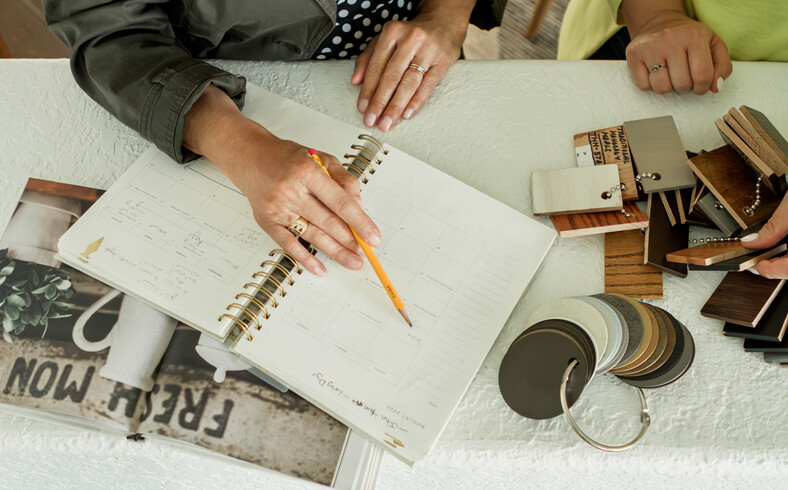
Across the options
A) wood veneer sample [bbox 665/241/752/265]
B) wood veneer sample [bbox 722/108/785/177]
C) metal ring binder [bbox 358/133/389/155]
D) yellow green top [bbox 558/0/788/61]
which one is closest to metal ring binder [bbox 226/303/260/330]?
metal ring binder [bbox 358/133/389/155]

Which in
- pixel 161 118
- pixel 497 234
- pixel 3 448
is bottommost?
pixel 3 448

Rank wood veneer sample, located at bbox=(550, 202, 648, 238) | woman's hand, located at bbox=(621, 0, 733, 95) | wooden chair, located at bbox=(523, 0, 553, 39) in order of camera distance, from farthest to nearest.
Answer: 1. wooden chair, located at bbox=(523, 0, 553, 39)
2. woman's hand, located at bbox=(621, 0, 733, 95)
3. wood veneer sample, located at bbox=(550, 202, 648, 238)

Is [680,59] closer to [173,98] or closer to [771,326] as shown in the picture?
[771,326]

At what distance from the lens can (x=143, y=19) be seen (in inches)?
25.2

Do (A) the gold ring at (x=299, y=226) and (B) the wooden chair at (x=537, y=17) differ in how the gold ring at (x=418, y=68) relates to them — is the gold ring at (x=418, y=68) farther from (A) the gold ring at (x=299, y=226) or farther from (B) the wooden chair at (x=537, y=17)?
(B) the wooden chair at (x=537, y=17)

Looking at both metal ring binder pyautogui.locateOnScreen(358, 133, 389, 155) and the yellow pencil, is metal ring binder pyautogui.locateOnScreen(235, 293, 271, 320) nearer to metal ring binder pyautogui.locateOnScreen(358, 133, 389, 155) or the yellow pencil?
the yellow pencil

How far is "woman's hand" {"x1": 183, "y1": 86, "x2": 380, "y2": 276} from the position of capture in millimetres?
577

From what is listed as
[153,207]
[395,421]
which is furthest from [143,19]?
[395,421]

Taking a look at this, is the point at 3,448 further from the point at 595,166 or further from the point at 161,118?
the point at 595,166

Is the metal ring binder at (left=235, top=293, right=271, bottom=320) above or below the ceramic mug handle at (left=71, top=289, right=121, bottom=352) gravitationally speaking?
above

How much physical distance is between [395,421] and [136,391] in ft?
0.91

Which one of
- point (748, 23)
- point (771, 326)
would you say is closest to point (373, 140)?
point (771, 326)

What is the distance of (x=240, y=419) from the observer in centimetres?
54

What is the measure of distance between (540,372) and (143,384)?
16.4 inches
